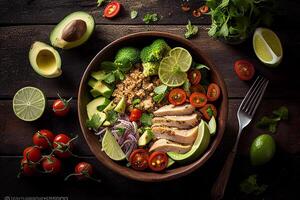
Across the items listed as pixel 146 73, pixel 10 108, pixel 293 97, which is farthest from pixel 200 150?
pixel 10 108

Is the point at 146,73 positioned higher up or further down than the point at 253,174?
higher up

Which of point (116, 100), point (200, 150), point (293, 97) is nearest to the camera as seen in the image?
point (200, 150)

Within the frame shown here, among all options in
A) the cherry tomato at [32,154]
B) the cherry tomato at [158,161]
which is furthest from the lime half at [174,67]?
the cherry tomato at [32,154]

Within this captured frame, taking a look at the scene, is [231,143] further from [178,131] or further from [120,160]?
[120,160]

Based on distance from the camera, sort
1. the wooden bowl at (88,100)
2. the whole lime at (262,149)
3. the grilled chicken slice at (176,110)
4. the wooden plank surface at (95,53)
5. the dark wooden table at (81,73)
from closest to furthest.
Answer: the wooden bowl at (88,100) < the grilled chicken slice at (176,110) < the whole lime at (262,149) < the dark wooden table at (81,73) < the wooden plank surface at (95,53)

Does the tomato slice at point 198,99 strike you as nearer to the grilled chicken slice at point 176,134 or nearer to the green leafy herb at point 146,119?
the grilled chicken slice at point 176,134

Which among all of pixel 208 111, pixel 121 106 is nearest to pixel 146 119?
pixel 121 106

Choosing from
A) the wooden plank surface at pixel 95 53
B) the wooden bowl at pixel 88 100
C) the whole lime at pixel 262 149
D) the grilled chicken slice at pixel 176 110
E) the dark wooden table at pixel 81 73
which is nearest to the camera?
the wooden bowl at pixel 88 100
